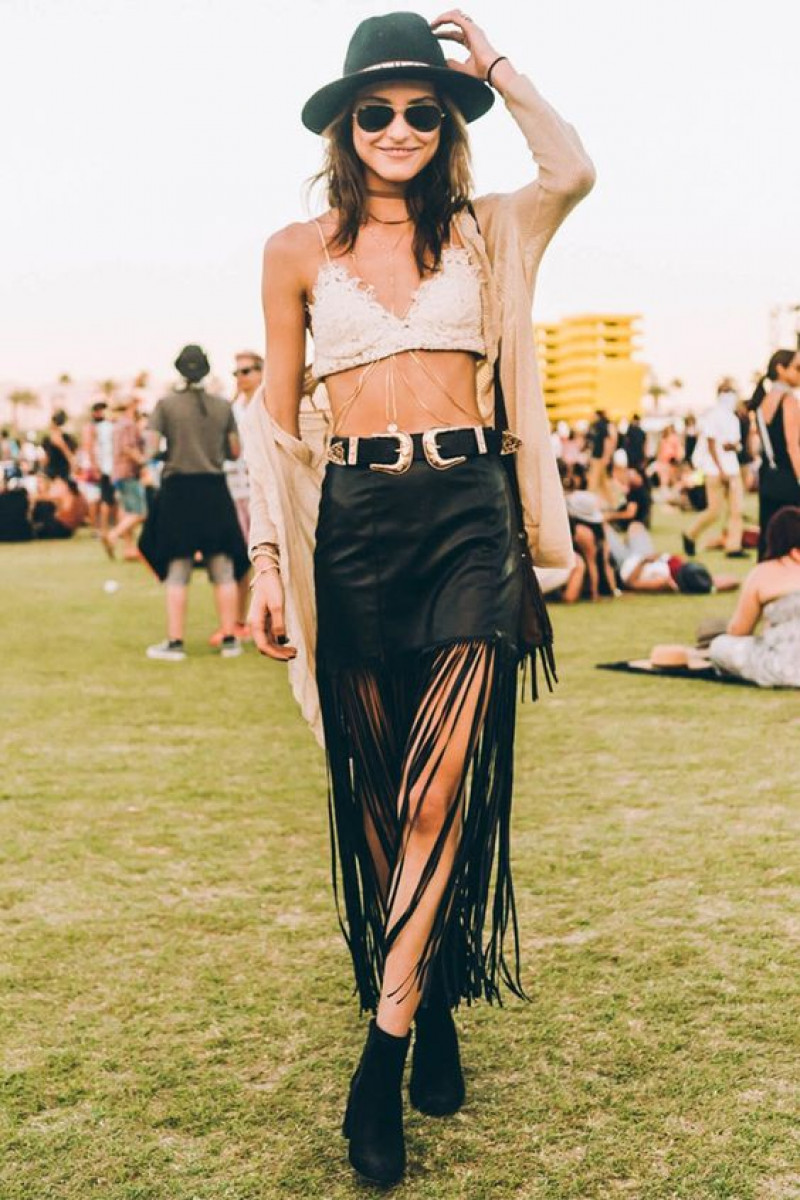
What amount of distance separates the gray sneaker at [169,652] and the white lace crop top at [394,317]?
7.10 metres

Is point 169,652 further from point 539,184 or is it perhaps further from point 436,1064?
point 539,184

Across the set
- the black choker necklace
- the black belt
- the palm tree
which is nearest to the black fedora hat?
the black choker necklace

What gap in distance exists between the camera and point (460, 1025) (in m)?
3.50

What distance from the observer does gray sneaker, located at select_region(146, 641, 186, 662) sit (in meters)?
9.93

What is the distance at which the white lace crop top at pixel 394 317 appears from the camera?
9.67ft

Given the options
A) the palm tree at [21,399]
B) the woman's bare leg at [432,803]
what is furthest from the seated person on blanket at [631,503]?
the palm tree at [21,399]

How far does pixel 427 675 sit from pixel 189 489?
6875 mm

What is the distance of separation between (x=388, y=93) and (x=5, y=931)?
8.42 feet

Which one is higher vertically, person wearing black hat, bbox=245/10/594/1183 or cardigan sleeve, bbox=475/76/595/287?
cardigan sleeve, bbox=475/76/595/287

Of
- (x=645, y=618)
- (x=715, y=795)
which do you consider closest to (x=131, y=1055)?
(x=715, y=795)

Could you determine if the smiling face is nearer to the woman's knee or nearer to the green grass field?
the woman's knee

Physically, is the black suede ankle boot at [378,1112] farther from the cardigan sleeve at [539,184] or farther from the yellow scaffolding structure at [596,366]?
the yellow scaffolding structure at [596,366]

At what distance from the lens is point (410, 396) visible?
2928 mm

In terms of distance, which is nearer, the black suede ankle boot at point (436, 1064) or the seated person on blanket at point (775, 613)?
the black suede ankle boot at point (436, 1064)
